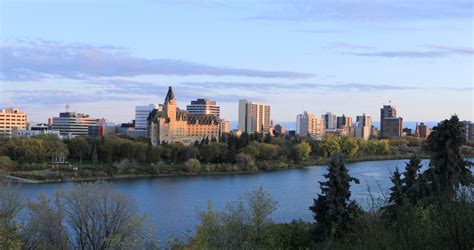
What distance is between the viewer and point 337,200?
21.2ft

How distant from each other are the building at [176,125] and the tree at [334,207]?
27.5m

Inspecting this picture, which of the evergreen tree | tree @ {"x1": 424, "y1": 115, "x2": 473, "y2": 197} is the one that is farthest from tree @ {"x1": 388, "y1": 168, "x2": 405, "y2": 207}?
the evergreen tree

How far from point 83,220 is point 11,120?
131ft

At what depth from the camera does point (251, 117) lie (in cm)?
5894

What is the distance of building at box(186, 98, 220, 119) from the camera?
179 feet

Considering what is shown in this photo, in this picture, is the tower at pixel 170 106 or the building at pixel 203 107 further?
the building at pixel 203 107

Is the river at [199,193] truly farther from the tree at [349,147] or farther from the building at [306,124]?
the building at [306,124]

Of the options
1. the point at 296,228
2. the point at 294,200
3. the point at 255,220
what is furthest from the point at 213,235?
the point at 294,200

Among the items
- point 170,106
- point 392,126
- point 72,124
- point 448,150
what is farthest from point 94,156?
point 392,126

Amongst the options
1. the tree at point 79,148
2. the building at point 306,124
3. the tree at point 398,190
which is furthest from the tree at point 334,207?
the building at point 306,124

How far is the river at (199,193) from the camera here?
36.0 ft

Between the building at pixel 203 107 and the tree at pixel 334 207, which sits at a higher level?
the building at pixel 203 107

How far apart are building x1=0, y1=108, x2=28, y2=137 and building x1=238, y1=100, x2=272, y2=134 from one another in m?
21.9

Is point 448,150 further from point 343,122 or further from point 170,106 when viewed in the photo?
point 343,122
